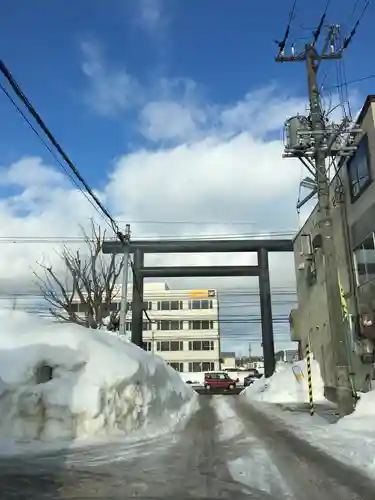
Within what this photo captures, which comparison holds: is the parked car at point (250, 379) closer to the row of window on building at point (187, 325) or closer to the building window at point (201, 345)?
the building window at point (201, 345)

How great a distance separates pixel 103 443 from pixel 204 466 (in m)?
2.92

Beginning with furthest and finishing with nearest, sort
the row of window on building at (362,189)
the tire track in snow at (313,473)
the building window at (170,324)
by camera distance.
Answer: the building window at (170,324) → the row of window on building at (362,189) → the tire track in snow at (313,473)

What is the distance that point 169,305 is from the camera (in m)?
91.1

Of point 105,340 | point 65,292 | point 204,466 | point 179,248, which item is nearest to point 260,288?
point 179,248

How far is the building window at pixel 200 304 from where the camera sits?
89.1m

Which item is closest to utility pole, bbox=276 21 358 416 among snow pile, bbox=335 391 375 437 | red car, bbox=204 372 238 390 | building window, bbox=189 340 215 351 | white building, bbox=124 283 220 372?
snow pile, bbox=335 391 375 437

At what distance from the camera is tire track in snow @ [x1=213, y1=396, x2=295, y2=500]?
20.6 ft

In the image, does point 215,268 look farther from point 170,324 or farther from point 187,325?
point 170,324

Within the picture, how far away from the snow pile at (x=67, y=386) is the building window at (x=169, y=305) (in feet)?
250

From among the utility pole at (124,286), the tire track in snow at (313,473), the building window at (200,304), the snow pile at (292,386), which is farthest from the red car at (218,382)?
the building window at (200,304)

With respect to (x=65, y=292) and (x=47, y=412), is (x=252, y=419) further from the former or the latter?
(x=65, y=292)

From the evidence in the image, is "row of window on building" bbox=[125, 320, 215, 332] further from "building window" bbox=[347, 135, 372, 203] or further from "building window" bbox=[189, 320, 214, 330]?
"building window" bbox=[347, 135, 372, 203]

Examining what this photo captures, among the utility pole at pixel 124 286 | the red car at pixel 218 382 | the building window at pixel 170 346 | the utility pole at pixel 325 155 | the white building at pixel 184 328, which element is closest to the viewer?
the utility pole at pixel 325 155

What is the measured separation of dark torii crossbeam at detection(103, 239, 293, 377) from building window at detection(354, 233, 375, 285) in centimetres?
1660
